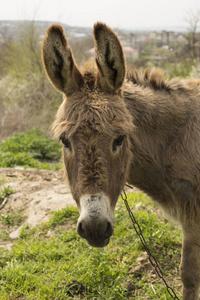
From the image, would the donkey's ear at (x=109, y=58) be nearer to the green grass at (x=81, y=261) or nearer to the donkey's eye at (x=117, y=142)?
the donkey's eye at (x=117, y=142)

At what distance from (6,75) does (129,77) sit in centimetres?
1426

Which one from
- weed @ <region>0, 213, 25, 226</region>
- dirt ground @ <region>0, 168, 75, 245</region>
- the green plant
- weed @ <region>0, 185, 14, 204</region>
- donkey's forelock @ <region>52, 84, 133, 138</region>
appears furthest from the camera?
the green plant

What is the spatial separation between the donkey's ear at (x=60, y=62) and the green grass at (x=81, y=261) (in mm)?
2220

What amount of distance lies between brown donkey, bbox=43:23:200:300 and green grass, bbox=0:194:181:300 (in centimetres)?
70

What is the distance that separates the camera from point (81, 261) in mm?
3656

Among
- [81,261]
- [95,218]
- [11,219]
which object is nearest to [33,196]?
[11,219]

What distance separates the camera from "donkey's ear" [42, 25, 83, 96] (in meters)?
2.34

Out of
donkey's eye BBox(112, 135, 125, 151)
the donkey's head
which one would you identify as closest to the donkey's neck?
the donkey's head

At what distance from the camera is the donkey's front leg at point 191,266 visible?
2.94m

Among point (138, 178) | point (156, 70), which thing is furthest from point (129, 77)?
point (138, 178)

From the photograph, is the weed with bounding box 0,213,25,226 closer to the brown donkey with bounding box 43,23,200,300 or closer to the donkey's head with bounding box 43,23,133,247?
the brown donkey with bounding box 43,23,200,300

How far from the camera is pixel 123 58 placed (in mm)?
2359

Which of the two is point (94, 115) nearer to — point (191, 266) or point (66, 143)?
point (66, 143)

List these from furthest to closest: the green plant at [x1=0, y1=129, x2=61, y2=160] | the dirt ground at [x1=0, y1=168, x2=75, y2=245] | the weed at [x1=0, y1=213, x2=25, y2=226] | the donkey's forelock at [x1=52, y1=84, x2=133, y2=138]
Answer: the green plant at [x1=0, y1=129, x2=61, y2=160], the dirt ground at [x1=0, y1=168, x2=75, y2=245], the weed at [x1=0, y1=213, x2=25, y2=226], the donkey's forelock at [x1=52, y1=84, x2=133, y2=138]
